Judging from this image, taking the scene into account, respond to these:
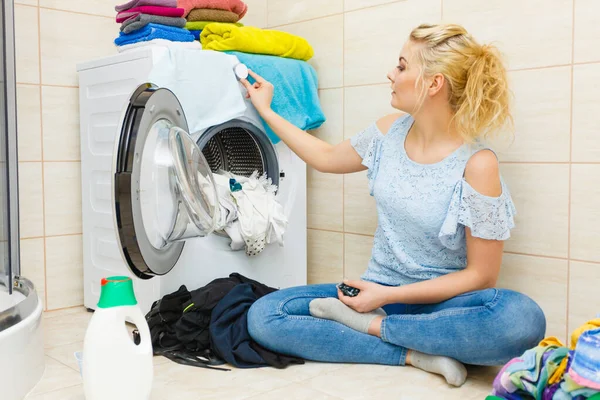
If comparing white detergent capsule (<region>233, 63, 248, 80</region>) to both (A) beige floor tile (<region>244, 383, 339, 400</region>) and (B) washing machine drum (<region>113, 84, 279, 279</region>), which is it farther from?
(A) beige floor tile (<region>244, 383, 339, 400</region>)

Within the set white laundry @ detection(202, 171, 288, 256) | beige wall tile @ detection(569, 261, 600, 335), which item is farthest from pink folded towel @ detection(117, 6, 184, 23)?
beige wall tile @ detection(569, 261, 600, 335)

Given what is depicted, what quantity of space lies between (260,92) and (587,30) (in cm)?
107

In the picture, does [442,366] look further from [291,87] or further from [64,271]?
[64,271]

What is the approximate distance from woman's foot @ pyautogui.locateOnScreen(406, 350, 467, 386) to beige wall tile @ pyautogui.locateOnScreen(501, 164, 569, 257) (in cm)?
51

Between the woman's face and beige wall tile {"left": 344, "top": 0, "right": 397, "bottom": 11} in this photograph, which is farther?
beige wall tile {"left": 344, "top": 0, "right": 397, "bottom": 11}

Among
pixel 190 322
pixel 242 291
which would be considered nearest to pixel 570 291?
pixel 242 291

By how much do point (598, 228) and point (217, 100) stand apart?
128cm

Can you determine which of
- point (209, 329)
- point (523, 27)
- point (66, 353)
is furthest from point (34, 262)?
point (523, 27)

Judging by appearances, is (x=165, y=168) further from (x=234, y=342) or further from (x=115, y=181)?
(x=234, y=342)

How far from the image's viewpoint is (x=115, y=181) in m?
1.49

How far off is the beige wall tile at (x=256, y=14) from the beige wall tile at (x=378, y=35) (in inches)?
19.4

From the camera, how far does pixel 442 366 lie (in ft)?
5.73

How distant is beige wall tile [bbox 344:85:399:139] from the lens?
2424 mm

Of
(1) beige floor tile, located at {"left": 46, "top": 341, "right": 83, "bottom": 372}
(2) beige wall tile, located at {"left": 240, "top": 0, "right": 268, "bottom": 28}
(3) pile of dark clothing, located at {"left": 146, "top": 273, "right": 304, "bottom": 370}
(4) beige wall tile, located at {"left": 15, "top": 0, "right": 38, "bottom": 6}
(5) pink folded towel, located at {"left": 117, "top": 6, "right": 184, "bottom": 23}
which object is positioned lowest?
(1) beige floor tile, located at {"left": 46, "top": 341, "right": 83, "bottom": 372}
